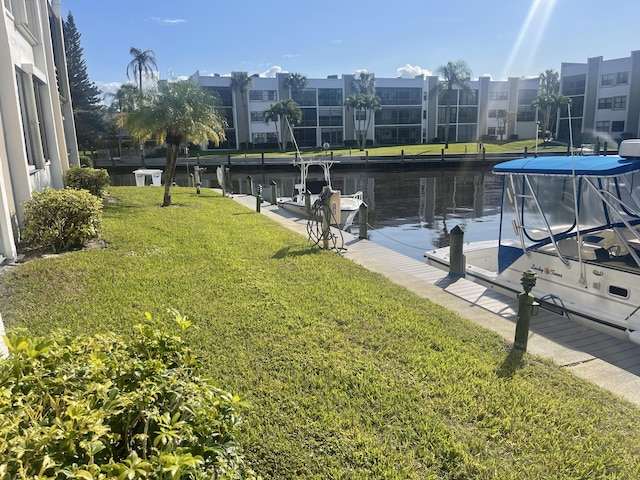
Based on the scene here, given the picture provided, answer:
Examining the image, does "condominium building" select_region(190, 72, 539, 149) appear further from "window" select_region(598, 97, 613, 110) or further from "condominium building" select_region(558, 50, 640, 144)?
"window" select_region(598, 97, 613, 110)

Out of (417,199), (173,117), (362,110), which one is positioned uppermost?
(362,110)

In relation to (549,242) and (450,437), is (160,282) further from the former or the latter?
(549,242)

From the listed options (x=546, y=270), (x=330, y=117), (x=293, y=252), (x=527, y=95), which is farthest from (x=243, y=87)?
(x=546, y=270)

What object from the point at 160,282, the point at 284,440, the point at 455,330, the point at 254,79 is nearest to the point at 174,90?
the point at 160,282

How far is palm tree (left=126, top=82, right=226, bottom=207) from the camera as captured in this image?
16.7 m

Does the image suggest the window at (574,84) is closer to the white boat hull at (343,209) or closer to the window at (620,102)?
the window at (620,102)

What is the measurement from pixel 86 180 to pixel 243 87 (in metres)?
60.9

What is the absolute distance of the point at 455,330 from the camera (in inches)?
241

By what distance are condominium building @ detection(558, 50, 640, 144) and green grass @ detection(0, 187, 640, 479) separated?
2558 inches

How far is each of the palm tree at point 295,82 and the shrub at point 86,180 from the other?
6184cm

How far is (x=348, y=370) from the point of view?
4781 millimetres

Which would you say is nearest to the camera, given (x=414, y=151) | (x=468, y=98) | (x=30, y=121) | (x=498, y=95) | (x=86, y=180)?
(x=30, y=121)

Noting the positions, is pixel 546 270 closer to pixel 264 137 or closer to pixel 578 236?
pixel 578 236

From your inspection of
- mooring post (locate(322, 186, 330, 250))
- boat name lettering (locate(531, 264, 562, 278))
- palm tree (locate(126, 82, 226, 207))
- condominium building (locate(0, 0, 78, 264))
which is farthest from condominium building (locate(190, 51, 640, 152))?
boat name lettering (locate(531, 264, 562, 278))
